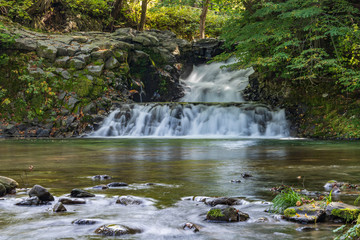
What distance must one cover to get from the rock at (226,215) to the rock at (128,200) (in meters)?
0.90

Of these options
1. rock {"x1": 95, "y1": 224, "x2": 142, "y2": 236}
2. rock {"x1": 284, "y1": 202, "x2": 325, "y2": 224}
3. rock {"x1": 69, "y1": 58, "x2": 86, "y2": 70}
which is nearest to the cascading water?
rock {"x1": 69, "y1": 58, "x2": 86, "y2": 70}

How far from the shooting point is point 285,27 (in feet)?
48.2

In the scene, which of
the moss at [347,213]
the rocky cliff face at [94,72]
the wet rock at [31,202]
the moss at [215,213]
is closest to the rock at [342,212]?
the moss at [347,213]

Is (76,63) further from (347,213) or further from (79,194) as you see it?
(347,213)

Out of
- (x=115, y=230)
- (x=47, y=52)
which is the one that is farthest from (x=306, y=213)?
(x=47, y=52)

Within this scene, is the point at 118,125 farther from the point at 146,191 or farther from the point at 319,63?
the point at 146,191

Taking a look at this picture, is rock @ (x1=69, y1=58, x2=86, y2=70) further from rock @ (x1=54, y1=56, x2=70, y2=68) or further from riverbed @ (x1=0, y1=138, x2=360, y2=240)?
riverbed @ (x1=0, y1=138, x2=360, y2=240)

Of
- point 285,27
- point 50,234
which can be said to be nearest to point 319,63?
point 285,27

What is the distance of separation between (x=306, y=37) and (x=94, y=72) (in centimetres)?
978

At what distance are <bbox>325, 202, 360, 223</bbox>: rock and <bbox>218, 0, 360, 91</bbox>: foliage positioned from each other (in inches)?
421

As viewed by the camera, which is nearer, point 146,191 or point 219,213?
point 219,213

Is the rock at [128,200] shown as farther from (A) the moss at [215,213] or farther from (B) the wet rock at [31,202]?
(A) the moss at [215,213]

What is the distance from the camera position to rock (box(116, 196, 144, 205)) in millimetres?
3924

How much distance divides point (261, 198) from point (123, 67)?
1683 cm
